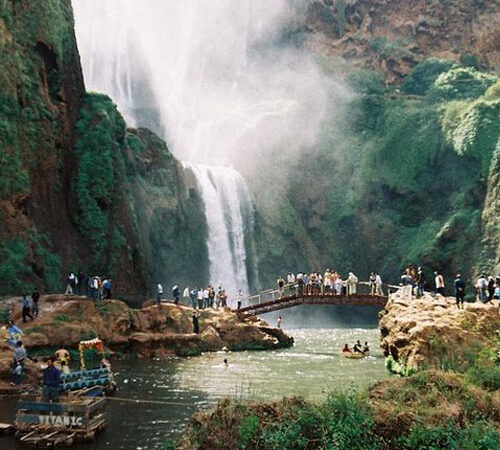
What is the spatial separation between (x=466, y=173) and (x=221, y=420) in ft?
166

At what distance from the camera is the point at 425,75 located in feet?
246

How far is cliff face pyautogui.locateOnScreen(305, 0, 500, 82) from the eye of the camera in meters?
78.9

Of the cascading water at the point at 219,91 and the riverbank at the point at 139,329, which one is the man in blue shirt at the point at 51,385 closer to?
the riverbank at the point at 139,329

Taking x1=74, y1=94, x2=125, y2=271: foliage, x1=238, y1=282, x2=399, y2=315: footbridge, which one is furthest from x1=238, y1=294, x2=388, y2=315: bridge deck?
x1=74, y1=94, x2=125, y2=271: foliage

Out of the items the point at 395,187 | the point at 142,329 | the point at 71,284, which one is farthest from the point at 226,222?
the point at 142,329

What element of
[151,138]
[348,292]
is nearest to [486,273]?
[348,292]

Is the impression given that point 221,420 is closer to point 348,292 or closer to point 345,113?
point 348,292

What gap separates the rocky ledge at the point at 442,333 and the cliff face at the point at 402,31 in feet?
192

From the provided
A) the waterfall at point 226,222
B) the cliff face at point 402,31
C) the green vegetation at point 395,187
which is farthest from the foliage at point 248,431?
the cliff face at point 402,31

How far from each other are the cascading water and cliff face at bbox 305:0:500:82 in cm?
587

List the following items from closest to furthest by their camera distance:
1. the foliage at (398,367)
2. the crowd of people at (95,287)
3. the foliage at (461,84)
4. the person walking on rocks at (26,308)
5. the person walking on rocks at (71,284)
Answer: the foliage at (398,367) → the person walking on rocks at (26,308) → the person walking on rocks at (71,284) → the crowd of people at (95,287) → the foliage at (461,84)

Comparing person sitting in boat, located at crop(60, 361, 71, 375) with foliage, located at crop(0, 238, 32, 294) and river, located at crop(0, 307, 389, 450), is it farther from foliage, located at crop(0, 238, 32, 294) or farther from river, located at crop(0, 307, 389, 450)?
foliage, located at crop(0, 238, 32, 294)

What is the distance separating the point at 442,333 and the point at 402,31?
67.9m

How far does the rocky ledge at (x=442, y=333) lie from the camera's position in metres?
23.0
